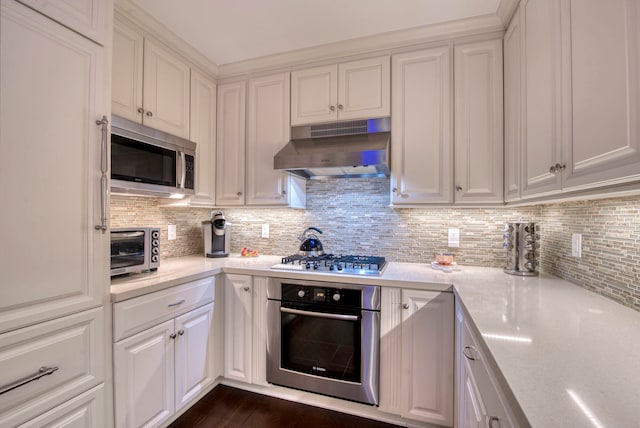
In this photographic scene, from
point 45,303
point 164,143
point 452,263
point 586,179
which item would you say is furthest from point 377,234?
point 45,303

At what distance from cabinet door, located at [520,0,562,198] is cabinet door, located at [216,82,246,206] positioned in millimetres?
1894

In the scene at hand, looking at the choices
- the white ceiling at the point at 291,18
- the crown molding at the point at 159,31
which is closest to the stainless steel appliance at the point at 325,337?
the white ceiling at the point at 291,18

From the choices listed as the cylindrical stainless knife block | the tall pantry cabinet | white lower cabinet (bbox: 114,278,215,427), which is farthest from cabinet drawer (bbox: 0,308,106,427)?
the cylindrical stainless knife block

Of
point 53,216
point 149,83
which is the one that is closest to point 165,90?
point 149,83

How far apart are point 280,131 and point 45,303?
1.67 m

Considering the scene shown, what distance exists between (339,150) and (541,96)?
1069 millimetres

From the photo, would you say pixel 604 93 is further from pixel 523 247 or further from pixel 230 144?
pixel 230 144

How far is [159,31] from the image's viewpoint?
1818 mm

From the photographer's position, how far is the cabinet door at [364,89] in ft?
6.42

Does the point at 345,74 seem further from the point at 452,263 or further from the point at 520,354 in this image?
the point at 520,354

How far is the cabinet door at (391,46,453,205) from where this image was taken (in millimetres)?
1842

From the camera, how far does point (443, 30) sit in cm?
181

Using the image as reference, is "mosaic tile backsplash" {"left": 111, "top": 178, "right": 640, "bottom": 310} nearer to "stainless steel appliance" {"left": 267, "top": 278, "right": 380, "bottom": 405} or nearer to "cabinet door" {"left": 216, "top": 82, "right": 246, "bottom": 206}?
"cabinet door" {"left": 216, "top": 82, "right": 246, "bottom": 206}

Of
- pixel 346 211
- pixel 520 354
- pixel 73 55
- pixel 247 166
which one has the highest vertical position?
pixel 73 55
